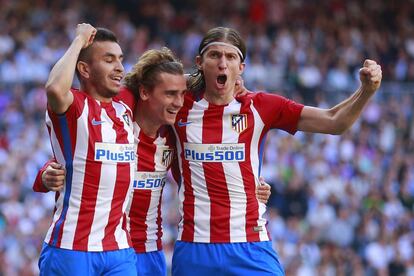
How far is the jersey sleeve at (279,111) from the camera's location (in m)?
7.04

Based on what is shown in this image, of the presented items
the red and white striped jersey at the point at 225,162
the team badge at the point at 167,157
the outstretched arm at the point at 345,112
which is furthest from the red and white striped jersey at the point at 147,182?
the outstretched arm at the point at 345,112

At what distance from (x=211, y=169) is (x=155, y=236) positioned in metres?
0.73

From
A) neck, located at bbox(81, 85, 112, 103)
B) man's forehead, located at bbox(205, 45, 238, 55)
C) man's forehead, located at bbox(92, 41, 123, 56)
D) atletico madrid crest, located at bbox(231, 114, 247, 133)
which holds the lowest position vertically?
atletico madrid crest, located at bbox(231, 114, 247, 133)

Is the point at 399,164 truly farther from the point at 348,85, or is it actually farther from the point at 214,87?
A: the point at 214,87

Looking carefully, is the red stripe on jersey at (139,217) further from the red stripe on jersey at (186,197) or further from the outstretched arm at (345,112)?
the outstretched arm at (345,112)

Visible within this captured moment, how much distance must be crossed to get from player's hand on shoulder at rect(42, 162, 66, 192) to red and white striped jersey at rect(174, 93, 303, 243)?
1.02 meters

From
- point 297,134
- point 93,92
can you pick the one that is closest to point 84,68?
point 93,92

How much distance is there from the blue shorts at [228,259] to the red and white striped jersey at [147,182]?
0.40 metres

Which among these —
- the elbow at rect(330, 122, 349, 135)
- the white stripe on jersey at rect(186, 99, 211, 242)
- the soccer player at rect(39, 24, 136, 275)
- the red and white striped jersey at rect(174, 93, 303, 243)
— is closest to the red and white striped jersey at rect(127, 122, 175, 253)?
the red and white striped jersey at rect(174, 93, 303, 243)

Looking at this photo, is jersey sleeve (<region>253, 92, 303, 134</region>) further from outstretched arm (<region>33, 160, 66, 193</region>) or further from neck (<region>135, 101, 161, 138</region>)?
outstretched arm (<region>33, 160, 66, 193</region>)

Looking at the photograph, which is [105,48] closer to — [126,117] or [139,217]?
[126,117]

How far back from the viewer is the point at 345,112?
6848mm

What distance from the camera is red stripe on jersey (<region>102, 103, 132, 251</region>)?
6422 millimetres

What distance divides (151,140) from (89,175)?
2.99 ft
